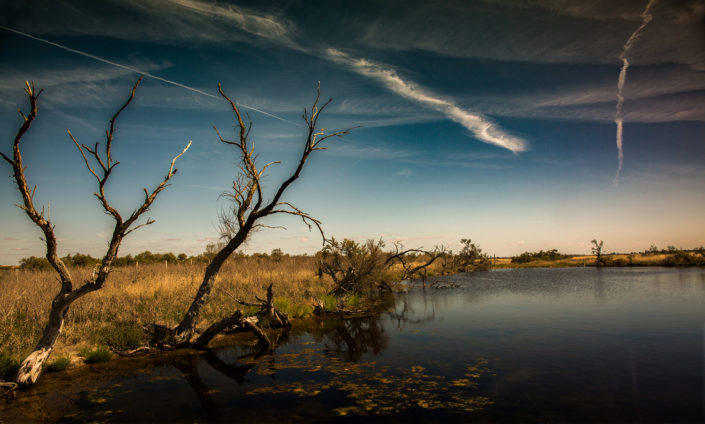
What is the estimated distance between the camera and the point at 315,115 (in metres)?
9.57

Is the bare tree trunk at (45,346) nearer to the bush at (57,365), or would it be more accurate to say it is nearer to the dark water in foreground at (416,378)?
the dark water in foreground at (416,378)

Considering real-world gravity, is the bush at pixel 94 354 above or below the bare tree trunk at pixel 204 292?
below

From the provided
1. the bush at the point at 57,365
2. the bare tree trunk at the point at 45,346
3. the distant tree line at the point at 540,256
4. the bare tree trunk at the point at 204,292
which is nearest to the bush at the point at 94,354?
the bush at the point at 57,365

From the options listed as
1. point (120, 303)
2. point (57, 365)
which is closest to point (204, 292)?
point (57, 365)

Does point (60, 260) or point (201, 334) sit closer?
point (60, 260)

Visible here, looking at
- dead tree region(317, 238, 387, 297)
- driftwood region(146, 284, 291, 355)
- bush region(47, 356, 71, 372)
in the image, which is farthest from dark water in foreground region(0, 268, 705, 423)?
dead tree region(317, 238, 387, 297)

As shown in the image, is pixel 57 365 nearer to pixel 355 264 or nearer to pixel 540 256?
pixel 355 264

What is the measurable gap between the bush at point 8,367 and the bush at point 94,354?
1.42 meters

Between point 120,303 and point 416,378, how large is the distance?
11333 millimetres

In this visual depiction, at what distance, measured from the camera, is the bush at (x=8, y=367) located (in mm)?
7438

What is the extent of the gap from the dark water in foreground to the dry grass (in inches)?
74.4

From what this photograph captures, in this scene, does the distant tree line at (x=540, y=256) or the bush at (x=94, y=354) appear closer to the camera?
the bush at (x=94, y=354)

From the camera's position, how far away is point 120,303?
42.2 ft

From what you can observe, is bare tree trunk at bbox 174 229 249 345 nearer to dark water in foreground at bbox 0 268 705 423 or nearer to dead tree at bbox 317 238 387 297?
dark water in foreground at bbox 0 268 705 423
